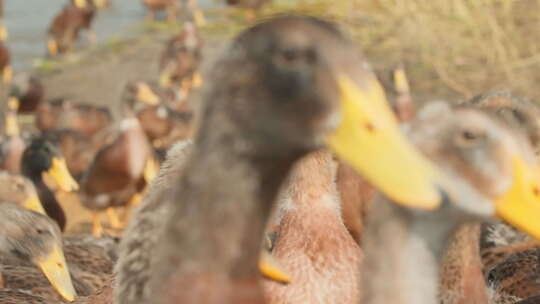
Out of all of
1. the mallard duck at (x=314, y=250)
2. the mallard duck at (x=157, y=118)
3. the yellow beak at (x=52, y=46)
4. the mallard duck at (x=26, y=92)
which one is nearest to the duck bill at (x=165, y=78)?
the mallard duck at (x=26, y=92)

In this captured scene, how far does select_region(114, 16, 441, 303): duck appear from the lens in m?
2.46

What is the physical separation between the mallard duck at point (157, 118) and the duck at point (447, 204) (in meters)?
8.34

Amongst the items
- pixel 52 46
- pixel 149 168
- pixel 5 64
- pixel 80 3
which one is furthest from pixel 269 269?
pixel 80 3

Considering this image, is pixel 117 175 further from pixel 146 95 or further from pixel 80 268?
pixel 80 268

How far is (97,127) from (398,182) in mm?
8933

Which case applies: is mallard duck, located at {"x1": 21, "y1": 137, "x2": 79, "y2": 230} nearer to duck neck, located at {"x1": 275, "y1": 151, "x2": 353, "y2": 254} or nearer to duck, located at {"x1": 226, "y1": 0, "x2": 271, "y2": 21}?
duck neck, located at {"x1": 275, "y1": 151, "x2": 353, "y2": 254}

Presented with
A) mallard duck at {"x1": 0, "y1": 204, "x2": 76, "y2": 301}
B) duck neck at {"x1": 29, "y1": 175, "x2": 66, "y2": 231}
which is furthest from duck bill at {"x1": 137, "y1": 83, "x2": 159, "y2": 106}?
mallard duck at {"x1": 0, "y1": 204, "x2": 76, "y2": 301}

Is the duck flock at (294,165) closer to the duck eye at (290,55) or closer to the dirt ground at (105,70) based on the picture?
the duck eye at (290,55)

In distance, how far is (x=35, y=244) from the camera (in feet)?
17.3

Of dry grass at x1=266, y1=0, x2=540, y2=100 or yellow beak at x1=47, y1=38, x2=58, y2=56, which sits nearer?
dry grass at x1=266, y1=0, x2=540, y2=100

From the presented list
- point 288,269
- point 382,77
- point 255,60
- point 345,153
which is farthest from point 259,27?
point 382,77

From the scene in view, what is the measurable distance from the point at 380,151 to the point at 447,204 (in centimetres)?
23

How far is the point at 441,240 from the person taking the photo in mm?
2643

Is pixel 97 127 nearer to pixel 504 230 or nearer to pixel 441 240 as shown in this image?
pixel 504 230
